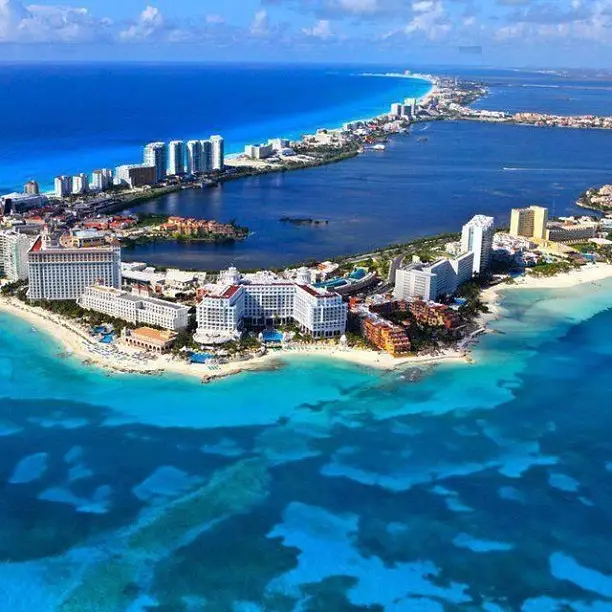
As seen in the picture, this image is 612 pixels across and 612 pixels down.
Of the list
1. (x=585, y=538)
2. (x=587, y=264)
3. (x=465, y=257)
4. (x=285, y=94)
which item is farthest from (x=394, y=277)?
(x=285, y=94)

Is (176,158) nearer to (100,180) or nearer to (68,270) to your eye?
(100,180)

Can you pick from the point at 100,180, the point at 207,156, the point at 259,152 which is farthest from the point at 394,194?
the point at 100,180

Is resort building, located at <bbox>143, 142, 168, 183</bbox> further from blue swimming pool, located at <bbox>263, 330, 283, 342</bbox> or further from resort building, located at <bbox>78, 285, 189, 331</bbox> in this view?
blue swimming pool, located at <bbox>263, 330, 283, 342</bbox>

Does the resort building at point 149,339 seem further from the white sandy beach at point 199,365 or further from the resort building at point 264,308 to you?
the resort building at point 264,308

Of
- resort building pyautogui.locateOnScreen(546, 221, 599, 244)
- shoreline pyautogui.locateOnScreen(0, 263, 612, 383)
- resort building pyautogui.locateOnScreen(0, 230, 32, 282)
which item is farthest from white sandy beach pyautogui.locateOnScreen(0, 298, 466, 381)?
resort building pyautogui.locateOnScreen(546, 221, 599, 244)

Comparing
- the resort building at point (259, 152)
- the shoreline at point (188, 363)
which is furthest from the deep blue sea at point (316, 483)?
the resort building at point (259, 152)

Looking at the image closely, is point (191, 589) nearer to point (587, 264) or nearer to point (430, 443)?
point (430, 443)
